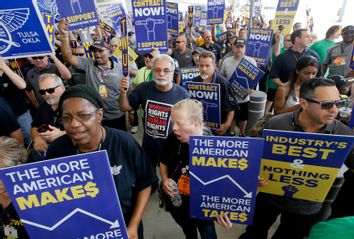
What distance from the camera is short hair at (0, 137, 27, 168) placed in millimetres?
1548

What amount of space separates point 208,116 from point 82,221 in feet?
6.86

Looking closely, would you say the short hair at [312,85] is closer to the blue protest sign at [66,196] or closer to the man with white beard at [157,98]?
the man with white beard at [157,98]

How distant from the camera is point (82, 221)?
4.44 ft

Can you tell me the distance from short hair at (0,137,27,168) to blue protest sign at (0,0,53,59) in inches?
51.7

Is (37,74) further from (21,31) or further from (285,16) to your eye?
(285,16)

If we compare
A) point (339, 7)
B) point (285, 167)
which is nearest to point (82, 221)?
point (285, 167)

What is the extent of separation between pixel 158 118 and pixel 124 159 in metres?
1.20

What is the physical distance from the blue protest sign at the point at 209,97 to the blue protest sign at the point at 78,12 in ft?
9.88

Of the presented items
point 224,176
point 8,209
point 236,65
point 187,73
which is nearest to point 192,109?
point 224,176

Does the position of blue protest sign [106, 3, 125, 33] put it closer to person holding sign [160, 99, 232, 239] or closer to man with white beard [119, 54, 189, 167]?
man with white beard [119, 54, 189, 167]

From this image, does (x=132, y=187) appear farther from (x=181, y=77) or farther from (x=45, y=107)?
(x=181, y=77)

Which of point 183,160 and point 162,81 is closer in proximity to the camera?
point 183,160

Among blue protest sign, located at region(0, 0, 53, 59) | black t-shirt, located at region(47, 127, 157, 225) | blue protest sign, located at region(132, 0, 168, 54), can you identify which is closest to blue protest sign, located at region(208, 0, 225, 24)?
blue protest sign, located at region(132, 0, 168, 54)

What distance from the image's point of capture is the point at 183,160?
1.99m
